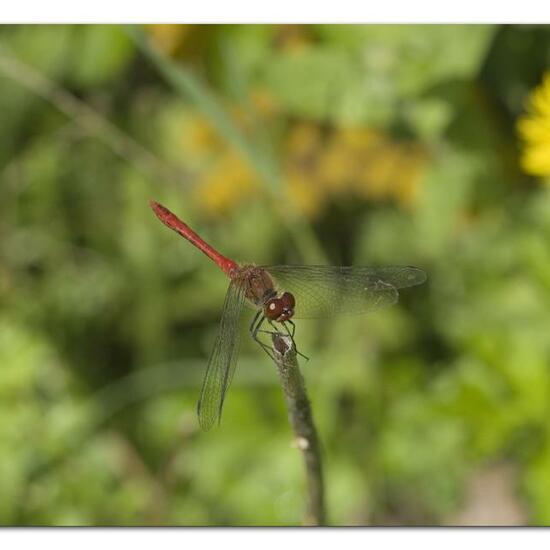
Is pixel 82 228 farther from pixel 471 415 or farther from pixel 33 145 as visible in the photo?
pixel 471 415

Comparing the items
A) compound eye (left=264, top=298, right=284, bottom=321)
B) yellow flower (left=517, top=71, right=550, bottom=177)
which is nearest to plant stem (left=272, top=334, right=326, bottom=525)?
compound eye (left=264, top=298, right=284, bottom=321)

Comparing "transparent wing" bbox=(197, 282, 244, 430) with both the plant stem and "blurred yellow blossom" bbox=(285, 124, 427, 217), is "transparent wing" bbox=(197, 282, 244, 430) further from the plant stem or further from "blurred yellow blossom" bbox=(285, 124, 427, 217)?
"blurred yellow blossom" bbox=(285, 124, 427, 217)

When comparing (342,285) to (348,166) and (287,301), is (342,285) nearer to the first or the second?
(287,301)

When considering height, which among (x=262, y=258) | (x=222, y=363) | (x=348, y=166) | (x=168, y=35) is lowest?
(x=222, y=363)

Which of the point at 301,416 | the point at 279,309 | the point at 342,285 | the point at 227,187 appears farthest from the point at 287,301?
the point at 227,187

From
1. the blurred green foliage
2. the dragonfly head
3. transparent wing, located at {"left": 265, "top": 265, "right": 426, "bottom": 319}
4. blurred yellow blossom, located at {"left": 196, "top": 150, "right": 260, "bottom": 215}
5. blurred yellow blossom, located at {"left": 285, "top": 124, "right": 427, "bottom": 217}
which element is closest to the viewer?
the dragonfly head
